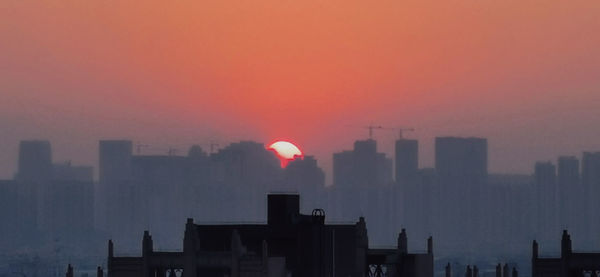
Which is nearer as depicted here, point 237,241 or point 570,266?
point 237,241

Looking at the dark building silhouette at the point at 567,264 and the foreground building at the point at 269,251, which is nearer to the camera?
the foreground building at the point at 269,251

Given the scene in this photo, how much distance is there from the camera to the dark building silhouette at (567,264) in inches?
4727

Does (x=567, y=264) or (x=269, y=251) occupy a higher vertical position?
(x=269, y=251)

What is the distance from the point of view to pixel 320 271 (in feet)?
397

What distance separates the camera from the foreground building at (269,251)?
114 meters

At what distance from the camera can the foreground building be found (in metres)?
114

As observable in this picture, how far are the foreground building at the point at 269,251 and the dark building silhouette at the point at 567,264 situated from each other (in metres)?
13.9

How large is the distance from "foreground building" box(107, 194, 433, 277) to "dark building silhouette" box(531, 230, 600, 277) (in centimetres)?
1393

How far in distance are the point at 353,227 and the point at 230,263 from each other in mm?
16250

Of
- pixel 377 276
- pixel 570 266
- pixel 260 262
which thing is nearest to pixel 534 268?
pixel 570 266

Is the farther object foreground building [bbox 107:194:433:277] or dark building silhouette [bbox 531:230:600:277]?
dark building silhouette [bbox 531:230:600:277]

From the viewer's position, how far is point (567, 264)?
121062 millimetres

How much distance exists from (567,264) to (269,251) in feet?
73.7

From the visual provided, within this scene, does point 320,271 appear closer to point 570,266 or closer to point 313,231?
point 313,231
